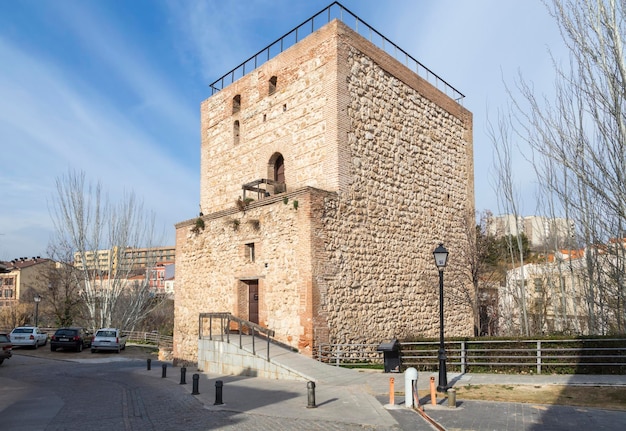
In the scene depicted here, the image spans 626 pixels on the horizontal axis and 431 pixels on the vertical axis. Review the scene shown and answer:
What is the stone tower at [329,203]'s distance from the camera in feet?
49.4

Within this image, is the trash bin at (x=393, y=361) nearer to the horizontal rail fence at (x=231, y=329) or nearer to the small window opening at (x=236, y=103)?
the horizontal rail fence at (x=231, y=329)

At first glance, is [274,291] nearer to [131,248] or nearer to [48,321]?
[131,248]

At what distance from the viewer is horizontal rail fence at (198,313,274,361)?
13586 mm

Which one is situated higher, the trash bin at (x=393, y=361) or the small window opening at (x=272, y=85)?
the small window opening at (x=272, y=85)

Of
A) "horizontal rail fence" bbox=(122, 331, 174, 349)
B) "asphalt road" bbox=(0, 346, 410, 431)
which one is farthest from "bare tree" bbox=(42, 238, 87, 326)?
"asphalt road" bbox=(0, 346, 410, 431)

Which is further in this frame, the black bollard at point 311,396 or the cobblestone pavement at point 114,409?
the black bollard at point 311,396

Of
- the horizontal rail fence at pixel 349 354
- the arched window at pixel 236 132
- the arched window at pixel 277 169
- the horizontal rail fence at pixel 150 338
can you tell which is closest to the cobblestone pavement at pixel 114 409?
the horizontal rail fence at pixel 349 354

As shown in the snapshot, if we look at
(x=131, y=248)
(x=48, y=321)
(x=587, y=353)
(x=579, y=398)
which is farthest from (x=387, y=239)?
(x=48, y=321)

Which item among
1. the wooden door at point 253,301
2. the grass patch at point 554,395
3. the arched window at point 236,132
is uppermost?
the arched window at point 236,132

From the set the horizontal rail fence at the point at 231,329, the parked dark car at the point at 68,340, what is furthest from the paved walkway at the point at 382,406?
the parked dark car at the point at 68,340

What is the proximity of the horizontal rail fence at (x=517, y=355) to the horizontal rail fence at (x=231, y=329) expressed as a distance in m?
1.84

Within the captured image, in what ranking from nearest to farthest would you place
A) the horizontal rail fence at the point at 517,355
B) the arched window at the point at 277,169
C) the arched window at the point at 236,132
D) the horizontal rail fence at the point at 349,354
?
1. the horizontal rail fence at the point at 517,355
2. the horizontal rail fence at the point at 349,354
3. the arched window at the point at 277,169
4. the arched window at the point at 236,132

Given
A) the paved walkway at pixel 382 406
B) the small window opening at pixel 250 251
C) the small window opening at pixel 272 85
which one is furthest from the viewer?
the small window opening at pixel 272 85

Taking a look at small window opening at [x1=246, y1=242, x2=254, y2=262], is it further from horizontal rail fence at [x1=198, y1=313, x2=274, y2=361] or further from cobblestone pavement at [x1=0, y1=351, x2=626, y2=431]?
cobblestone pavement at [x1=0, y1=351, x2=626, y2=431]
